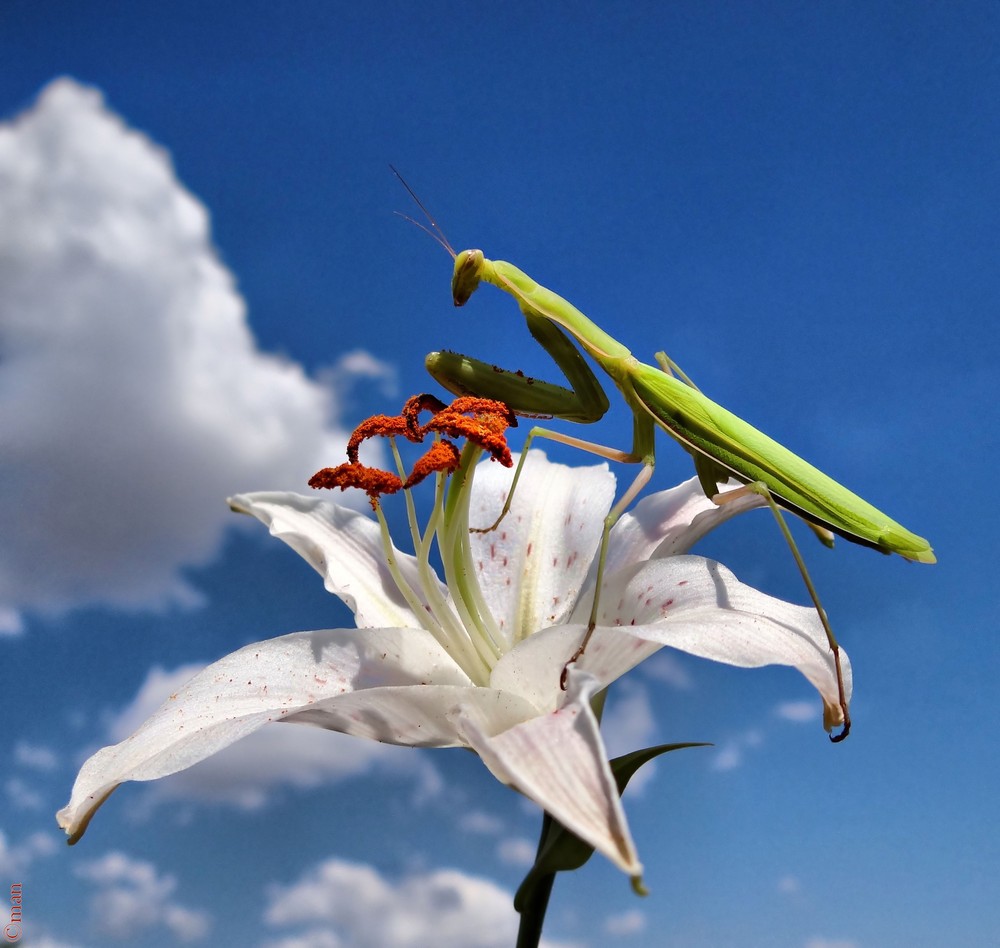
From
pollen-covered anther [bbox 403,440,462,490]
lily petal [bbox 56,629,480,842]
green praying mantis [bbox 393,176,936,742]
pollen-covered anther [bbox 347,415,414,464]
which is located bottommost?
lily petal [bbox 56,629,480,842]

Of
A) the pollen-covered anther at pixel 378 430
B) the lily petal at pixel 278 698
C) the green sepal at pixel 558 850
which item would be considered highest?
the pollen-covered anther at pixel 378 430

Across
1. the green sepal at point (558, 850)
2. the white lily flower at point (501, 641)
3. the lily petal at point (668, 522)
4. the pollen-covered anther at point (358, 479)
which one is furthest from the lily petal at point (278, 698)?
the lily petal at point (668, 522)

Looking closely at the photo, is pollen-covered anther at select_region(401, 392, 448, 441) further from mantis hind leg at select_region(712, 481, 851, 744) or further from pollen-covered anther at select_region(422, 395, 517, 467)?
mantis hind leg at select_region(712, 481, 851, 744)

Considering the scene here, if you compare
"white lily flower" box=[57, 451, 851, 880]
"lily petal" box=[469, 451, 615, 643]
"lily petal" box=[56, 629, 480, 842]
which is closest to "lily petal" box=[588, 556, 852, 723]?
"white lily flower" box=[57, 451, 851, 880]

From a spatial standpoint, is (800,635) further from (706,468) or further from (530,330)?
(530,330)

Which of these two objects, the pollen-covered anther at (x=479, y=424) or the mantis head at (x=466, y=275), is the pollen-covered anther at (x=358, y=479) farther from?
the mantis head at (x=466, y=275)

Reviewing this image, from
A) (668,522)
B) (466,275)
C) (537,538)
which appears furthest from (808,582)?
(466,275)

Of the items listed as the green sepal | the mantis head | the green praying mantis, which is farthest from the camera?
the mantis head

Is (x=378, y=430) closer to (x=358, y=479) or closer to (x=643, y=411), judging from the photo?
(x=358, y=479)
